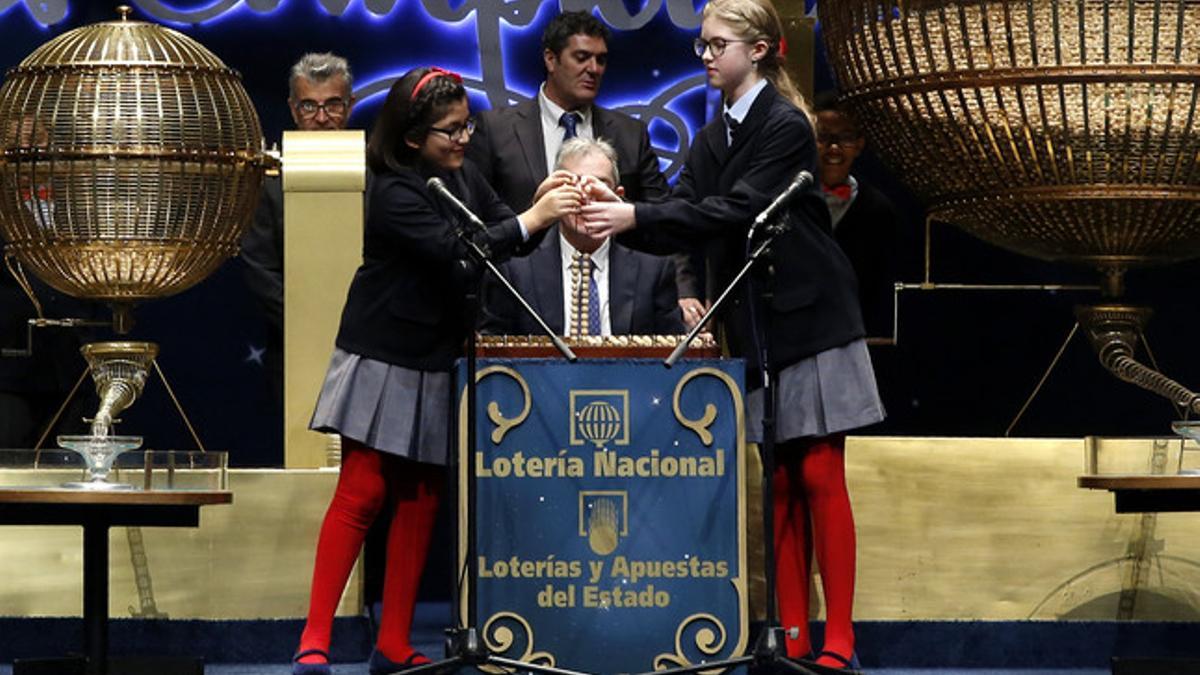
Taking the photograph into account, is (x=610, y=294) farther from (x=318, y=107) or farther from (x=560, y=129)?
(x=318, y=107)

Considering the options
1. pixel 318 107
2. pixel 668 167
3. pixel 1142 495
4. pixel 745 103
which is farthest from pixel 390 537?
pixel 668 167

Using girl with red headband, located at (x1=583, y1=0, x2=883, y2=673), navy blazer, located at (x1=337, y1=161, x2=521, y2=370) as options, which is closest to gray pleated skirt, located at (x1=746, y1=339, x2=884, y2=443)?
girl with red headband, located at (x1=583, y1=0, x2=883, y2=673)

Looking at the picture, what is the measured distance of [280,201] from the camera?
25.8 ft

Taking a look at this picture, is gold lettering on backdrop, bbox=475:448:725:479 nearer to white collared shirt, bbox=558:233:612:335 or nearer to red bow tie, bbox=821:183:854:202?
white collared shirt, bbox=558:233:612:335

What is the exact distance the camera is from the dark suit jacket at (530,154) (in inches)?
273

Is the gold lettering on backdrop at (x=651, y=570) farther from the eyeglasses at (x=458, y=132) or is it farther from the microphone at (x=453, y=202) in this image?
the eyeglasses at (x=458, y=132)

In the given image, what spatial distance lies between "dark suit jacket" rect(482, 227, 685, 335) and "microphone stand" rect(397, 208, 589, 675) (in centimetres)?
53

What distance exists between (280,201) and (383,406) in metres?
1.84

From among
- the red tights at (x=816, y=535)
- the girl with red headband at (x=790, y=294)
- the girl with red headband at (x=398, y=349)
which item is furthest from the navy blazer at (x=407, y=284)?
the red tights at (x=816, y=535)

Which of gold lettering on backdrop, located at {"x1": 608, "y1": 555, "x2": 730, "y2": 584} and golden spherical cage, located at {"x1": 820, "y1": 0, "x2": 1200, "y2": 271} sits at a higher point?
golden spherical cage, located at {"x1": 820, "y1": 0, "x2": 1200, "y2": 271}

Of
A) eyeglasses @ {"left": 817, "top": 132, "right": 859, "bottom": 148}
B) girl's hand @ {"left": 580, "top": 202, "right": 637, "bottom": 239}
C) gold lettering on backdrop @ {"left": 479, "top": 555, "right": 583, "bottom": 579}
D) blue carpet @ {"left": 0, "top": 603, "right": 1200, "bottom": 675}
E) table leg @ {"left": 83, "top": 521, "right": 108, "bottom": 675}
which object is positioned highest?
eyeglasses @ {"left": 817, "top": 132, "right": 859, "bottom": 148}

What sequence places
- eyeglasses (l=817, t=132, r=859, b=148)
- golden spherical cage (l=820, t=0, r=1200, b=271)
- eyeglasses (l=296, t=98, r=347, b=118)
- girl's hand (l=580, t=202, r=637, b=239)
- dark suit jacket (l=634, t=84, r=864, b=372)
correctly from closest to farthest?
girl's hand (l=580, t=202, r=637, b=239) → dark suit jacket (l=634, t=84, r=864, b=372) → golden spherical cage (l=820, t=0, r=1200, b=271) → eyeglasses (l=296, t=98, r=347, b=118) → eyeglasses (l=817, t=132, r=859, b=148)

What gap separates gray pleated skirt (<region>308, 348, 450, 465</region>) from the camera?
6.20 metres

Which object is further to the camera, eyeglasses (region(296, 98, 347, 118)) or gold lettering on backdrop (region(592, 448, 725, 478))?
eyeglasses (region(296, 98, 347, 118))
